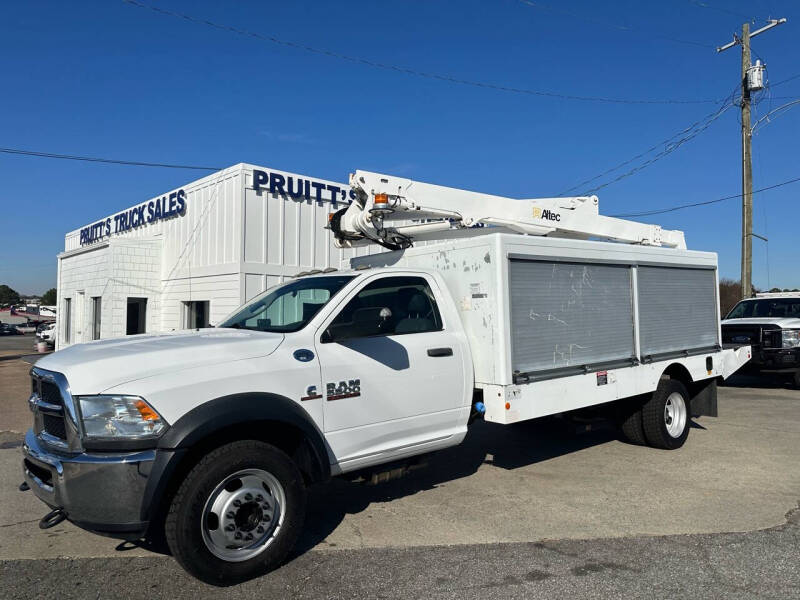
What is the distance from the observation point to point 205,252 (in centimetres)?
1548

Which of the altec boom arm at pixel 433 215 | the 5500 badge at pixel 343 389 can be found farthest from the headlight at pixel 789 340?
the 5500 badge at pixel 343 389

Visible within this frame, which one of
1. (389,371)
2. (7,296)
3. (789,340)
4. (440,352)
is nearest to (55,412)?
(389,371)

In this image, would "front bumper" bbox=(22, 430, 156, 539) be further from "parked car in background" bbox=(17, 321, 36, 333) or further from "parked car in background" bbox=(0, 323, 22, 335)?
"parked car in background" bbox=(17, 321, 36, 333)

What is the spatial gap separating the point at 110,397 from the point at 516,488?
3.82 m

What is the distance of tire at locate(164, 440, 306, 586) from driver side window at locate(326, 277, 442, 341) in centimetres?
104

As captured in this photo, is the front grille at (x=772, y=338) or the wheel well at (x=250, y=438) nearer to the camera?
the wheel well at (x=250, y=438)

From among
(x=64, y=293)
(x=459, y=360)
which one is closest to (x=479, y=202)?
(x=459, y=360)

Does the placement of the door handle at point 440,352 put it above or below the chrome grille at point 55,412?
above

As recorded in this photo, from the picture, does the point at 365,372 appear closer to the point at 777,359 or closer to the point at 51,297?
the point at 777,359

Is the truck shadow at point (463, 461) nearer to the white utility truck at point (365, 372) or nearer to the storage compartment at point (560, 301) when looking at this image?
the white utility truck at point (365, 372)

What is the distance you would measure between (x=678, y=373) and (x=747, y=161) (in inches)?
524

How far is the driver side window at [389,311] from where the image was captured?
14.4 ft

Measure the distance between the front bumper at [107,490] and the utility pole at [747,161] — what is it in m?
18.1

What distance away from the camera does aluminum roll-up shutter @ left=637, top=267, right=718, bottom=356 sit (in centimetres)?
657
